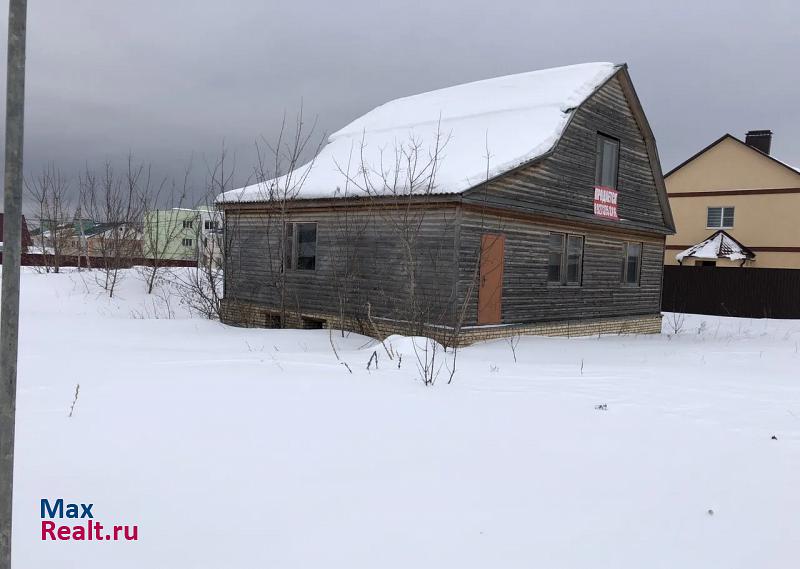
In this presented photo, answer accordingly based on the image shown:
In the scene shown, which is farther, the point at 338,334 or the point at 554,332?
the point at 554,332

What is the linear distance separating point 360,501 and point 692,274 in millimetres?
26782

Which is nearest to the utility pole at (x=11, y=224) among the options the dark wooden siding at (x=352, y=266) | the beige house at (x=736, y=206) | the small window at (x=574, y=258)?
the dark wooden siding at (x=352, y=266)

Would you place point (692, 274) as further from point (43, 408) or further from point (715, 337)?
point (43, 408)

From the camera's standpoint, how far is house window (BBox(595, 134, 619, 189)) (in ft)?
55.3

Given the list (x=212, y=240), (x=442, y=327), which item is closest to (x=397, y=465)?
(x=442, y=327)

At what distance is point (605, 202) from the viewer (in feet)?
56.1

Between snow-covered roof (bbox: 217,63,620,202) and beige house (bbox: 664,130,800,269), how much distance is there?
544 inches

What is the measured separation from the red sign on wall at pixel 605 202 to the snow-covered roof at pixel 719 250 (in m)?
12.8

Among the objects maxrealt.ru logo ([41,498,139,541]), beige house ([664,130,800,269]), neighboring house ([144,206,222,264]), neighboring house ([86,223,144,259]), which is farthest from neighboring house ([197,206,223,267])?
beige house ([664,130,800,269])

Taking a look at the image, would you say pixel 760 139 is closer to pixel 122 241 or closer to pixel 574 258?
pixel 574 258

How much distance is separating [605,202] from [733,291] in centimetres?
1282

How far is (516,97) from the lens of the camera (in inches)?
656

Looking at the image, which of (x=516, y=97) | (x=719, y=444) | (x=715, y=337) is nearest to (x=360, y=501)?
(x=719, y=444)

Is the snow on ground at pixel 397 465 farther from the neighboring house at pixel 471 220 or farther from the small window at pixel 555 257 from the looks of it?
the small window at pixel 555 257
